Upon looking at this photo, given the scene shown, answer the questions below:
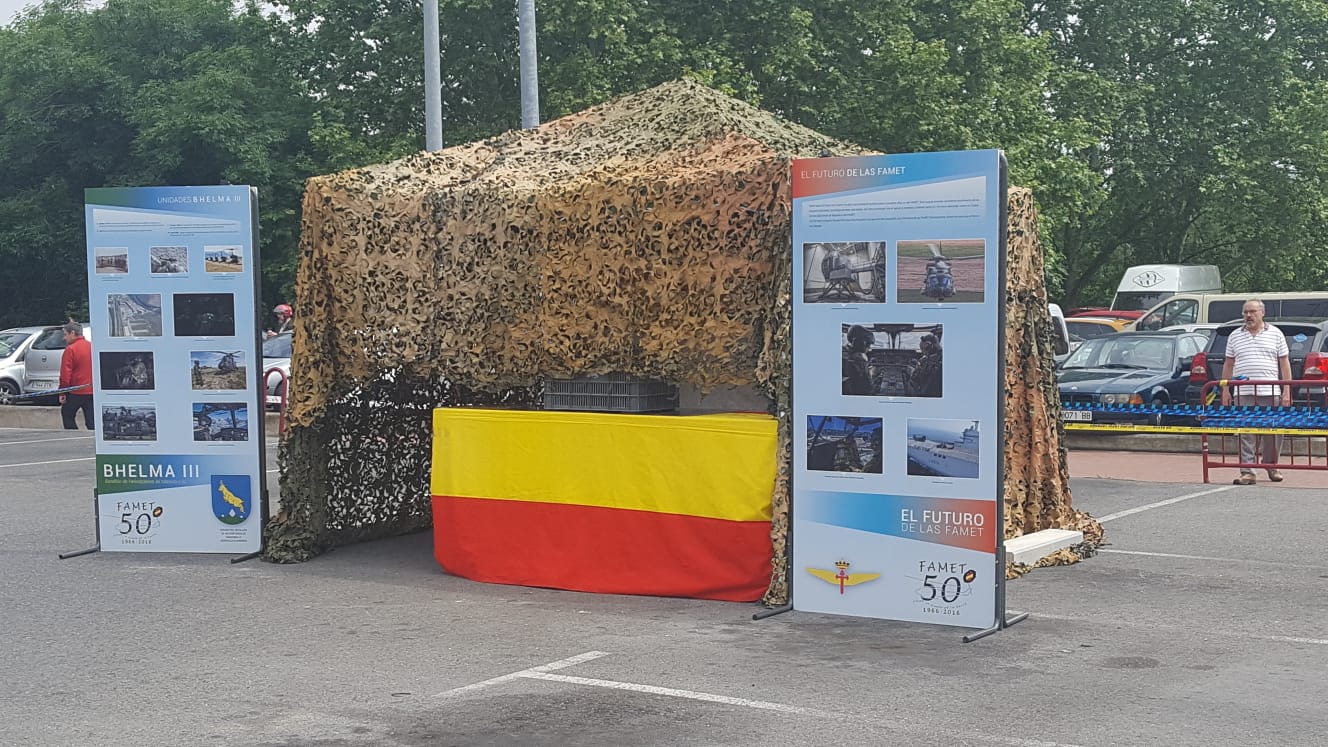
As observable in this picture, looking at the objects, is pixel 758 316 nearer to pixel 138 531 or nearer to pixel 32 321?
pixel 138 531

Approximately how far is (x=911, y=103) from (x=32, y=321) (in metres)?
25.5

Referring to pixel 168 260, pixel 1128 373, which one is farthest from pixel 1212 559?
pixel 1128 373

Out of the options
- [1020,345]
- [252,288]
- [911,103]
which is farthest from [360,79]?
[1020,345]

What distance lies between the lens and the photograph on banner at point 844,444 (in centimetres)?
831

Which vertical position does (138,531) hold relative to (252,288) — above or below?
below

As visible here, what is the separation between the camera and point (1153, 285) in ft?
120

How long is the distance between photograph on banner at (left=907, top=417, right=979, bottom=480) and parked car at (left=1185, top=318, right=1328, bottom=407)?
10737 mm

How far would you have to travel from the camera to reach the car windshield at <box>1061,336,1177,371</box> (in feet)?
66.8

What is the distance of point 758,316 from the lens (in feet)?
29.6

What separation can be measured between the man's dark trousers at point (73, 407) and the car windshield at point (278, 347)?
9.13ft

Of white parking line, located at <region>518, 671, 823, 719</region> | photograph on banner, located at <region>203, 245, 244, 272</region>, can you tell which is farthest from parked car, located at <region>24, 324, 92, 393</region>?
white parking line, located at <region>518, 671, 823, 719</region>

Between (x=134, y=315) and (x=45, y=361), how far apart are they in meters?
20.7

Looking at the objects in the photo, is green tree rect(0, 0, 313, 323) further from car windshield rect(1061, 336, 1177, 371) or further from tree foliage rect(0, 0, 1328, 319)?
car windshield rect(1061, 336, 1177, 371)

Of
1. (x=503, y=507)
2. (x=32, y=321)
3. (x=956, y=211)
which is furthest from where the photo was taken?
(x=32, y=321)
